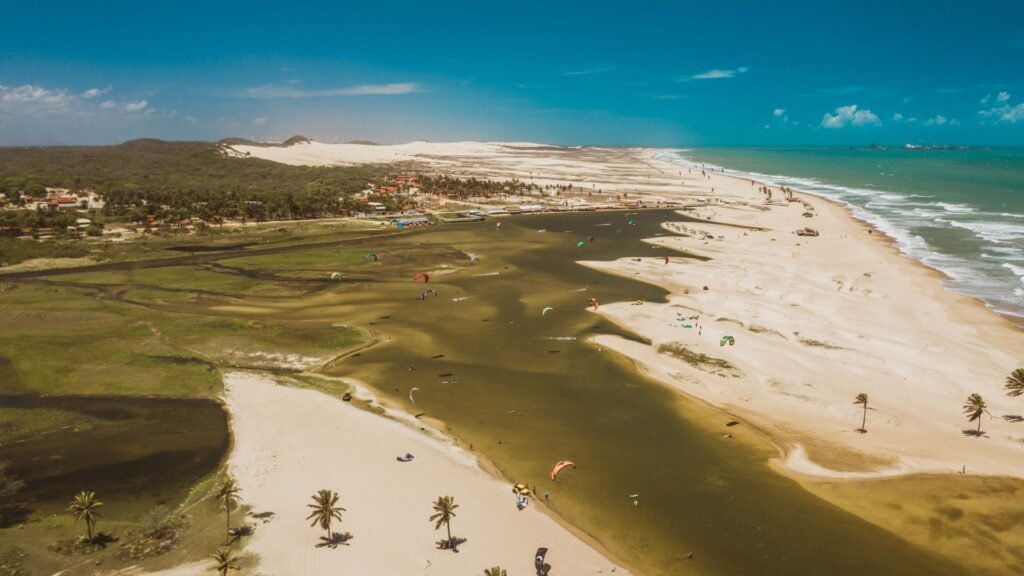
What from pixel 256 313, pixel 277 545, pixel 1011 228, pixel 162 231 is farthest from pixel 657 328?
pixel 162 231

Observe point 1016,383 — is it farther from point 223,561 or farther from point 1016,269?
point 1016,269

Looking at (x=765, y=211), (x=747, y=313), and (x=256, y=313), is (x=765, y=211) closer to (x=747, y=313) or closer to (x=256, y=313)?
(x=747, y=313)

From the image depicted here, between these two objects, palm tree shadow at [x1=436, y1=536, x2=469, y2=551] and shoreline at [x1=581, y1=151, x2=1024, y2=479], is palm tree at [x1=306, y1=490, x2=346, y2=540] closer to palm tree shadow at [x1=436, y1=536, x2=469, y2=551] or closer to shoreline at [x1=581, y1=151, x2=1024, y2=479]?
palm tree shadow at [x1=436, y1=536, x2=469, y2=551]

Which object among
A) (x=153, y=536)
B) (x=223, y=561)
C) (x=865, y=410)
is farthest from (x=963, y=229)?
(x=153, y=536)

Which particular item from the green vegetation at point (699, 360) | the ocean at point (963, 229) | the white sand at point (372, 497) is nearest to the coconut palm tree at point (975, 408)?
the green vegetation at point (699, 360)

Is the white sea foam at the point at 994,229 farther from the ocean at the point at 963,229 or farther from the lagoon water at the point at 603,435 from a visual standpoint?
the lagoon water at the point at 603,435

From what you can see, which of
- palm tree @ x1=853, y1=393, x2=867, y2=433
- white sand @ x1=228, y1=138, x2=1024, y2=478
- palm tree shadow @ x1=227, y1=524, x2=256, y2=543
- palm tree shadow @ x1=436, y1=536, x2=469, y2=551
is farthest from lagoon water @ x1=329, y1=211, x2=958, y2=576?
palm tree shadow @ x1=227, y1=524, x2=256, y2=543
